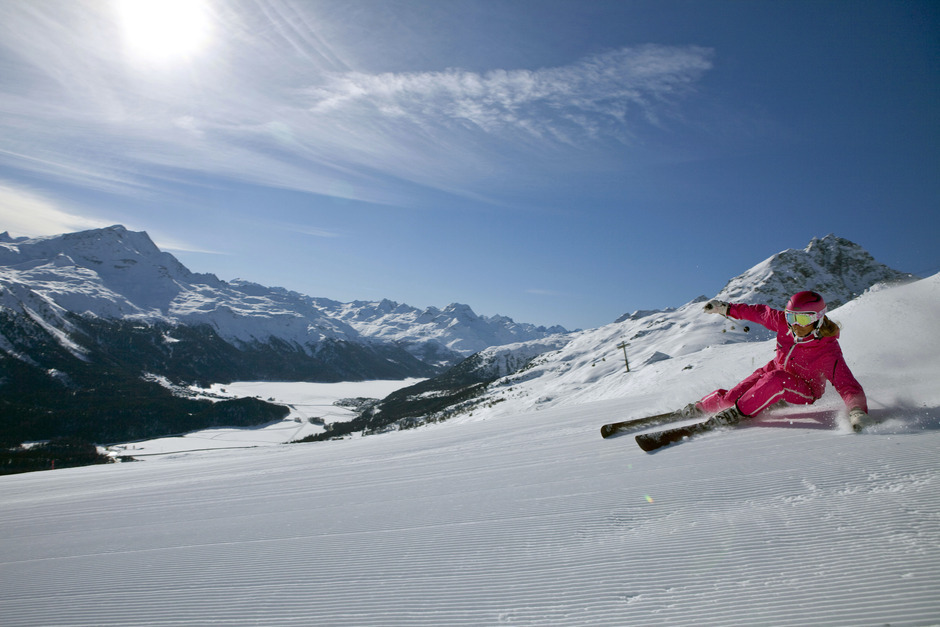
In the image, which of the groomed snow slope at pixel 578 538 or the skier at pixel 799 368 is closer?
the groomed snow slope at pixel 578 538

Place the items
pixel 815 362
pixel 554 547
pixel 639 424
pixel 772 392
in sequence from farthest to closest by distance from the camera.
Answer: pixel 639 424, pixel 772 392, pixel 815 362, pixel 554 547

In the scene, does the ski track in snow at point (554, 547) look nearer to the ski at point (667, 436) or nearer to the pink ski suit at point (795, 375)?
the ski at point (667, 436)

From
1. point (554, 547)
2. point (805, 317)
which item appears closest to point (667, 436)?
point (805, 317)

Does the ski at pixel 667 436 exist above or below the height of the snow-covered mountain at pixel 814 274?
below

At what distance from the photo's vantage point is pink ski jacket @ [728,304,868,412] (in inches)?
178

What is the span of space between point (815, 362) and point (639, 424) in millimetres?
2175

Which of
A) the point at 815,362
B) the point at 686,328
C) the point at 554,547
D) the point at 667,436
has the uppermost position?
the point at 686,328

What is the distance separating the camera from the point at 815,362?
15.9 ft

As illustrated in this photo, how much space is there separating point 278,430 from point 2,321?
149m

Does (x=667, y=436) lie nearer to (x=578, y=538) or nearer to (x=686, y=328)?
(x=578, y=538)

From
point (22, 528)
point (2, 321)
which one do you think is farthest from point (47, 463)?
point (2, 321)

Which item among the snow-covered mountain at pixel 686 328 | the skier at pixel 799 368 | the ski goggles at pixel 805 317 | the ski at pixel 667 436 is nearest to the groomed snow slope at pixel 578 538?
the ski at pixel 667 436

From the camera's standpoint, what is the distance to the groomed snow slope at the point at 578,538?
2287 millimetres

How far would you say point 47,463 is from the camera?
255 feet
